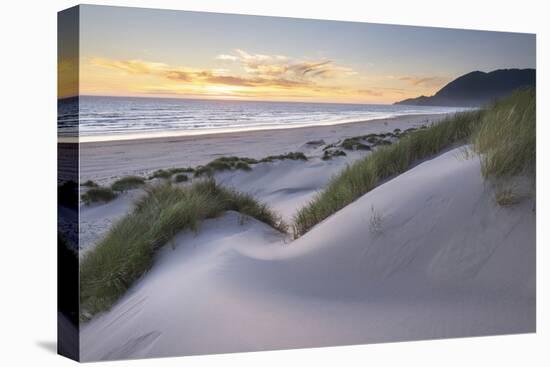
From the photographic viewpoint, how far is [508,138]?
860 cm

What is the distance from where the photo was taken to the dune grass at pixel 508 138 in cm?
849

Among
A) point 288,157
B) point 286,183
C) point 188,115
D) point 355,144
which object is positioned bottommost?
point 286,183

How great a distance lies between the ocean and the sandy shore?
6 cm

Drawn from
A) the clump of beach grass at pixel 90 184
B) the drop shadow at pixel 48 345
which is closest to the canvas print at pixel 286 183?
the clump of beach grass at pixel 90 184

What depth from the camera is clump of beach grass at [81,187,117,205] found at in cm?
725

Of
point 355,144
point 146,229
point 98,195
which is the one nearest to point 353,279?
point 355,144

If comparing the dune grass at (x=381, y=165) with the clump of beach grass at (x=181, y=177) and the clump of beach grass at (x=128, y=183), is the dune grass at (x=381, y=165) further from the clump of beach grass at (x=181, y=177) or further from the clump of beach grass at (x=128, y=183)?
the clump of beach grass at (x=128, y=183)

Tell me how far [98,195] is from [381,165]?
271 cm

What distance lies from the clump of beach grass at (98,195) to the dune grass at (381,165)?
172 cm

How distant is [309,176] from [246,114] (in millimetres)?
816

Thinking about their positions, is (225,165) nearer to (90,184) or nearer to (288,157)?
(288,157)

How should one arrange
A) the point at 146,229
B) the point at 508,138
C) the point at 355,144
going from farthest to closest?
the point at 508,138
the point at 355,144
the point at 146,229

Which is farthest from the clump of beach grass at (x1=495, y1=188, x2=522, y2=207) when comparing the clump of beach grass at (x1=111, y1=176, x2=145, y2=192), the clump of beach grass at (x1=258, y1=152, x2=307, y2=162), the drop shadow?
the drop shadow

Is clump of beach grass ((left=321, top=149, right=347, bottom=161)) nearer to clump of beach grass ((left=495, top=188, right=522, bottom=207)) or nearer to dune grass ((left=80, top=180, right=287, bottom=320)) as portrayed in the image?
dune grass ((left=80, top=180, right=287, bottom=320))
